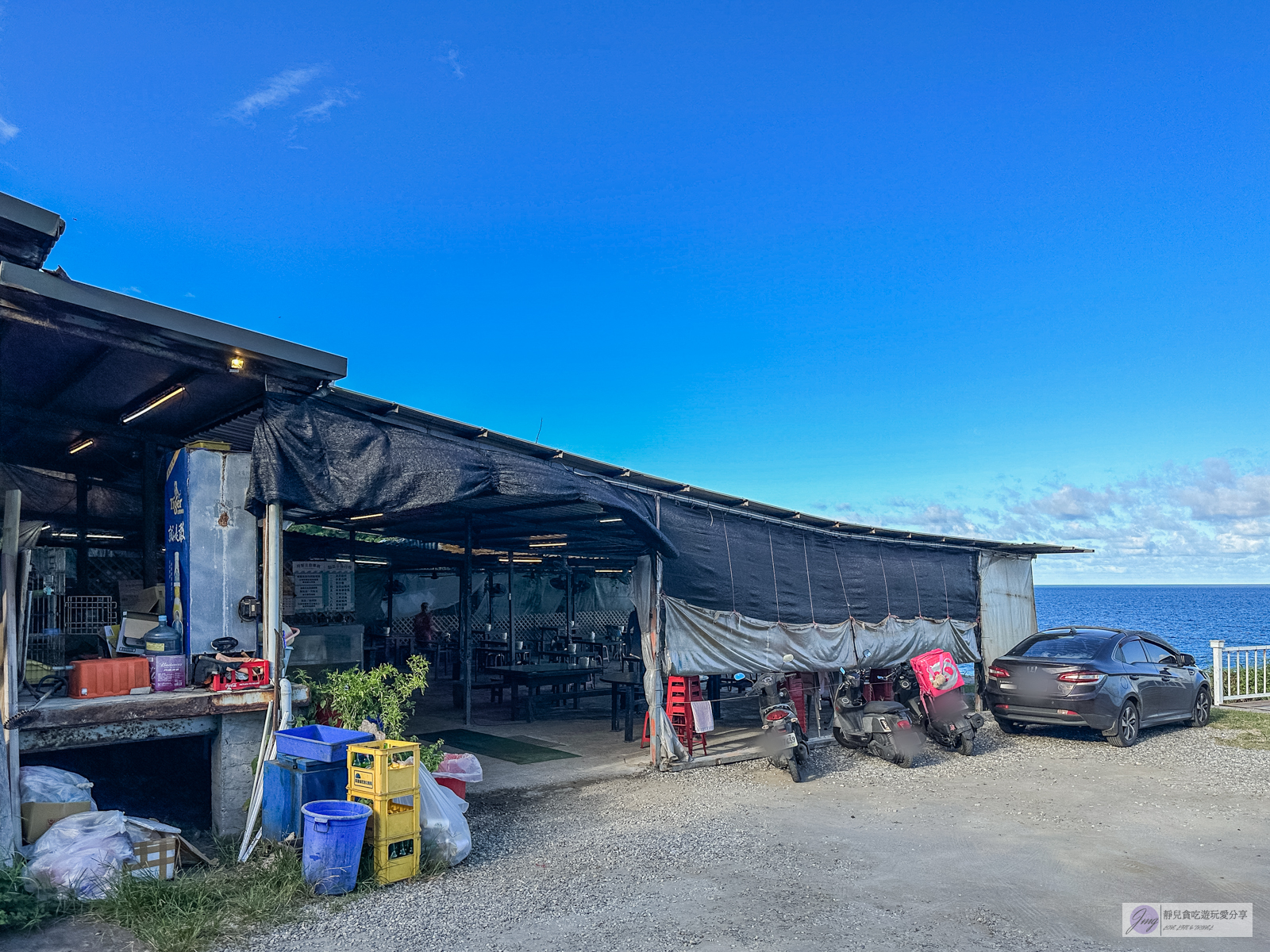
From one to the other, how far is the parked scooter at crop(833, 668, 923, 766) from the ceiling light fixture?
304 inches

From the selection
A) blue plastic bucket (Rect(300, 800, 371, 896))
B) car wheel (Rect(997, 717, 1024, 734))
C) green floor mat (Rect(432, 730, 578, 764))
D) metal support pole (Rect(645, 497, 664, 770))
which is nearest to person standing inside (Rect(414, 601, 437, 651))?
green floor mat (Rect(432, 730, 578, 764))

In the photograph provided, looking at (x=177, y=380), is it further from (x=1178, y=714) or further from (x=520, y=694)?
(x=1178, y=714)

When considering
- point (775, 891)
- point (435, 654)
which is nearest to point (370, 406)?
point (775, 891)

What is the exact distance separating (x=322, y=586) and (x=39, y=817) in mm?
6087

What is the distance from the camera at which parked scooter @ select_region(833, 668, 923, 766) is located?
959 cm

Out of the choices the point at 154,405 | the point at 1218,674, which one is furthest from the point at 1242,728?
the point at 154,405

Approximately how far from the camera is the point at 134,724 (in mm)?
5770

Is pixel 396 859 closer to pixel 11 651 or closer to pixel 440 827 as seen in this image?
pixel 440 827

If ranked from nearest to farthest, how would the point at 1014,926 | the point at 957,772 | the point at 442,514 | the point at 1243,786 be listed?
1. the point at 1014,926
2. the point at 1243,786
3. the point at 957,772
4. the point at 442,514

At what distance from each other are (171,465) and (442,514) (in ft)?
10.9

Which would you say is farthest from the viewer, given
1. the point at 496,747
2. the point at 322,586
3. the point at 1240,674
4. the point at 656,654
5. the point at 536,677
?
the point at 1240,674

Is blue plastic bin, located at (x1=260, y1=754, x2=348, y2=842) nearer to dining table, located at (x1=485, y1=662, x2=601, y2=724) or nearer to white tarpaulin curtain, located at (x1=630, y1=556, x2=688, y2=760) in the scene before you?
white tarpaulin curtain, located at (x1=630, y1=556, x2=688, y2=760)

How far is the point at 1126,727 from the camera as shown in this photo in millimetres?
10617

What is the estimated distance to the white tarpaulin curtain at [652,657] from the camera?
9.20 meters
